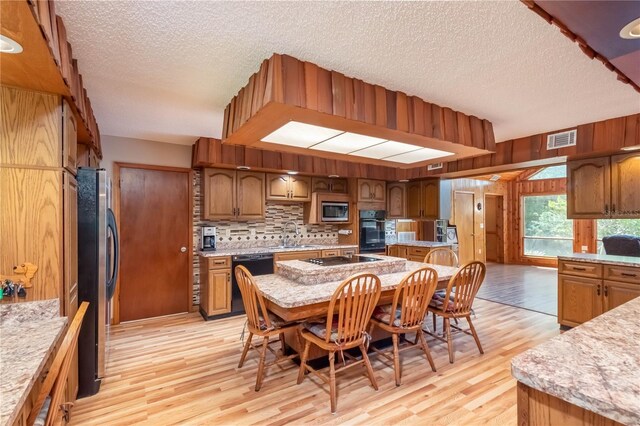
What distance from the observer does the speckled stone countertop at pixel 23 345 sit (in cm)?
102

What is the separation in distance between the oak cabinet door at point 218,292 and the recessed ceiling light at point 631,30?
4.04 meters

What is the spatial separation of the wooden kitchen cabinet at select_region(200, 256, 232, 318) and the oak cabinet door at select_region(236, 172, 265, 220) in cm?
74

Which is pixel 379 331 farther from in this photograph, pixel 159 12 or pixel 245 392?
pixel 159 12

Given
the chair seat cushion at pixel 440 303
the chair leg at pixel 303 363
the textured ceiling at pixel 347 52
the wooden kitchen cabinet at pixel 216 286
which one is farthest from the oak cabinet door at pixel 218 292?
the chair seat cushion at pixel 440 303

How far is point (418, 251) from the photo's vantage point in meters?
5.57

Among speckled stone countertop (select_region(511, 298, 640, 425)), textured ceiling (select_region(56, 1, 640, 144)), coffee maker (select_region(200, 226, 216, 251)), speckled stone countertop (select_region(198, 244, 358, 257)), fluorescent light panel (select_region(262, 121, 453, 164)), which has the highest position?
textured ceiling (select_region(56, 1, 640, 144))

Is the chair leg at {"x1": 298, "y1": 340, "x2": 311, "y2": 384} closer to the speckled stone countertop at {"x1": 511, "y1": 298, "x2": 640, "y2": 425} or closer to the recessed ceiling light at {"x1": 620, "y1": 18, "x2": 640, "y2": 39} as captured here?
the speckled stone countertop at {"x1": 511, "y1": 298, "x2": 640, "y2": 425}

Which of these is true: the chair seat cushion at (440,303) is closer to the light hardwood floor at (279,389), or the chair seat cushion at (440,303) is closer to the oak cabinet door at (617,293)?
the light hardwood floor at (279,389)

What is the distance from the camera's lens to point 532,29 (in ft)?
5.41

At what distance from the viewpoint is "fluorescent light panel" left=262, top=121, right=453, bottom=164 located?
2410 mm

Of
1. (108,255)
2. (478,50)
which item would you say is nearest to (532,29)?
(478,50)

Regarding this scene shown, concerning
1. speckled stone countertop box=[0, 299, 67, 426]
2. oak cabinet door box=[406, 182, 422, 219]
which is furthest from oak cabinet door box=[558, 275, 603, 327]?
speckled stone countertop box=[0, 299, 67, 426]

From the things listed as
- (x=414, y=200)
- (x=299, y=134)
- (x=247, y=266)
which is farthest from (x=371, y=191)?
(x=299, y=134)

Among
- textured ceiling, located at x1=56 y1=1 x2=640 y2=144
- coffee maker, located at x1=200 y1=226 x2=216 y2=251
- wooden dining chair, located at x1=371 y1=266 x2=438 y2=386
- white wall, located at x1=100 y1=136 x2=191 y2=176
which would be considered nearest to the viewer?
textured ceiling, located at x1=56 y1=1 x2=640 y2=144
